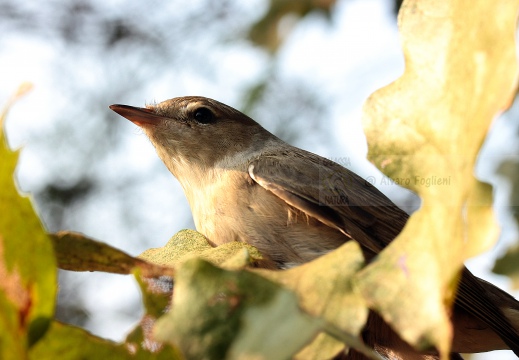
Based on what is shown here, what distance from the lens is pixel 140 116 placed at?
3.46 m

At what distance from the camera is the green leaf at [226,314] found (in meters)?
0.64

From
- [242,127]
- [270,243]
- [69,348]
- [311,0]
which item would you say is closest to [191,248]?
[69,348]

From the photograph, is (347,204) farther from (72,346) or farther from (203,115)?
(72,346)

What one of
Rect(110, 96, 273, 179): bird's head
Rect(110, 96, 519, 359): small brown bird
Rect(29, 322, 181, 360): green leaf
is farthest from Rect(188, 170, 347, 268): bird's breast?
Rect(29, 322, 181, 360): green leaf

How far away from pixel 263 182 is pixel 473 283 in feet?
3.11

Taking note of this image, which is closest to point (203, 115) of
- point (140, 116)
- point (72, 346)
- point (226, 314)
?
point (140, 116)

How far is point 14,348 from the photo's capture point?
0.78m

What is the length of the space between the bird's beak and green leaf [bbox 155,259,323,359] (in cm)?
273

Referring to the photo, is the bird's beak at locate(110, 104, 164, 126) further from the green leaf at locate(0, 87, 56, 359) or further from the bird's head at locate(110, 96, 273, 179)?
the green leaf at locate(0, 87, 56, 359)

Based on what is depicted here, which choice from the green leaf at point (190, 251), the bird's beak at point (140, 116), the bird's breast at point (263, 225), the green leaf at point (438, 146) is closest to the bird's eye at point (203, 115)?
the bird's beak at point (140, 116)

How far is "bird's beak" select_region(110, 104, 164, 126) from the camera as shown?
3.42 metres

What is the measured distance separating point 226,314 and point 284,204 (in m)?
1.98

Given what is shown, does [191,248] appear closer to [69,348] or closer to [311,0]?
[69,348]

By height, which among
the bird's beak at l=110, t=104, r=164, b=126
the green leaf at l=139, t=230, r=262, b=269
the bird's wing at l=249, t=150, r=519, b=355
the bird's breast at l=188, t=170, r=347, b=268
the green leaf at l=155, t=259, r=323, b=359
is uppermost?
the bird's beak at l=110, t=104, r=164, b=126
